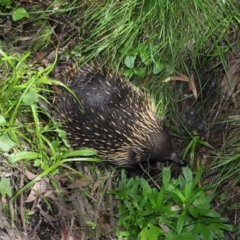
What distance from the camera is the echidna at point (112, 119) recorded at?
359cm

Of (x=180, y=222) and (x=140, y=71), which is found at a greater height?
(x=140, y=71)

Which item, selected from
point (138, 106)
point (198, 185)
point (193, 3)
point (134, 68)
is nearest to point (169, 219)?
point (198, 185)

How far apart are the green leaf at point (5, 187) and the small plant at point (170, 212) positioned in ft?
2.12

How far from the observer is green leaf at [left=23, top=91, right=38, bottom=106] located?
3.45 metres

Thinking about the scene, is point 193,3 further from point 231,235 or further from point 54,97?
point 231,235

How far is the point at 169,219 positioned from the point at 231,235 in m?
Result: 0.39

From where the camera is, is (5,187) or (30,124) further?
(30,124)

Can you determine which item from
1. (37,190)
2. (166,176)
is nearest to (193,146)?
(166,176)

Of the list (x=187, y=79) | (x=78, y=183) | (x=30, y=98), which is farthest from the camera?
(x=187, y=79)

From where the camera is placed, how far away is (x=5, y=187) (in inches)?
140

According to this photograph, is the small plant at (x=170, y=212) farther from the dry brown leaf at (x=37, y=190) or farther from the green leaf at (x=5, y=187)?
the green leaf at (x=5, y=187)

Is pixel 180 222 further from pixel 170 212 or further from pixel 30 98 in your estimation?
pixel 30 98

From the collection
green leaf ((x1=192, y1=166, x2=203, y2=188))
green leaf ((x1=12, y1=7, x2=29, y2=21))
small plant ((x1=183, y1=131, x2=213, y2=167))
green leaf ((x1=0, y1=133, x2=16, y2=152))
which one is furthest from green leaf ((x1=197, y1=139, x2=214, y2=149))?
green leaf ((x1=12, y1=7, x2=29, y2=21))

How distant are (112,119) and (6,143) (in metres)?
0.63
